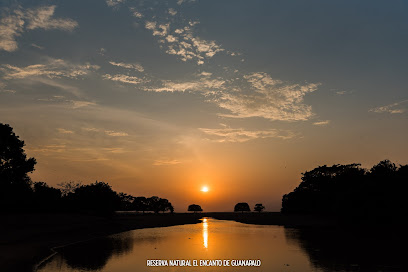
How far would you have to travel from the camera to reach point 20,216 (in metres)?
56.4

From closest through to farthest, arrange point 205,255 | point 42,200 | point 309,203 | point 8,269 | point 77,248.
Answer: point 8,269
point 205,255
point 77,248
point 42,200
point 309,203

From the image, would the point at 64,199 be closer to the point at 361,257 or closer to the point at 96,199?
the point at 96,199

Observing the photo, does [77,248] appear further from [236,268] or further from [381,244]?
[381,244]

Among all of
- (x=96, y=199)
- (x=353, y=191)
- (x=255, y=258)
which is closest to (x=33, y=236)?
(x=255, y=258)

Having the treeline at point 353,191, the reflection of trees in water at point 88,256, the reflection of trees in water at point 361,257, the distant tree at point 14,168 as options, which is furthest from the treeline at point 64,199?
the treeline at point 353,191

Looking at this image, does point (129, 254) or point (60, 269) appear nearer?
point (60, 269)

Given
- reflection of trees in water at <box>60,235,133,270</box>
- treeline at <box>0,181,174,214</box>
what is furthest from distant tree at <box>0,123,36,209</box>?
reflection of trees in water at <box>60,235,133,270</box>

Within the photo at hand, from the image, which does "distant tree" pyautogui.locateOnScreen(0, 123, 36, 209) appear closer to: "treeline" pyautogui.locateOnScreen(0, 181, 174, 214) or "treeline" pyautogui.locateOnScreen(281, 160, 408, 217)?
"treeline" pyautogui.locateOnScreen(0, 181, 174, 214)

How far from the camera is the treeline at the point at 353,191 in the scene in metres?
73.1

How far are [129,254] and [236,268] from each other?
13.7 metres

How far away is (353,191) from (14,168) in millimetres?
78563

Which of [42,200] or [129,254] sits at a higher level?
[42,200]

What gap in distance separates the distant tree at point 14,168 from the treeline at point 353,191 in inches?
2922

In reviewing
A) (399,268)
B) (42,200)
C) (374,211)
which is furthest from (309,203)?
(399,268)
